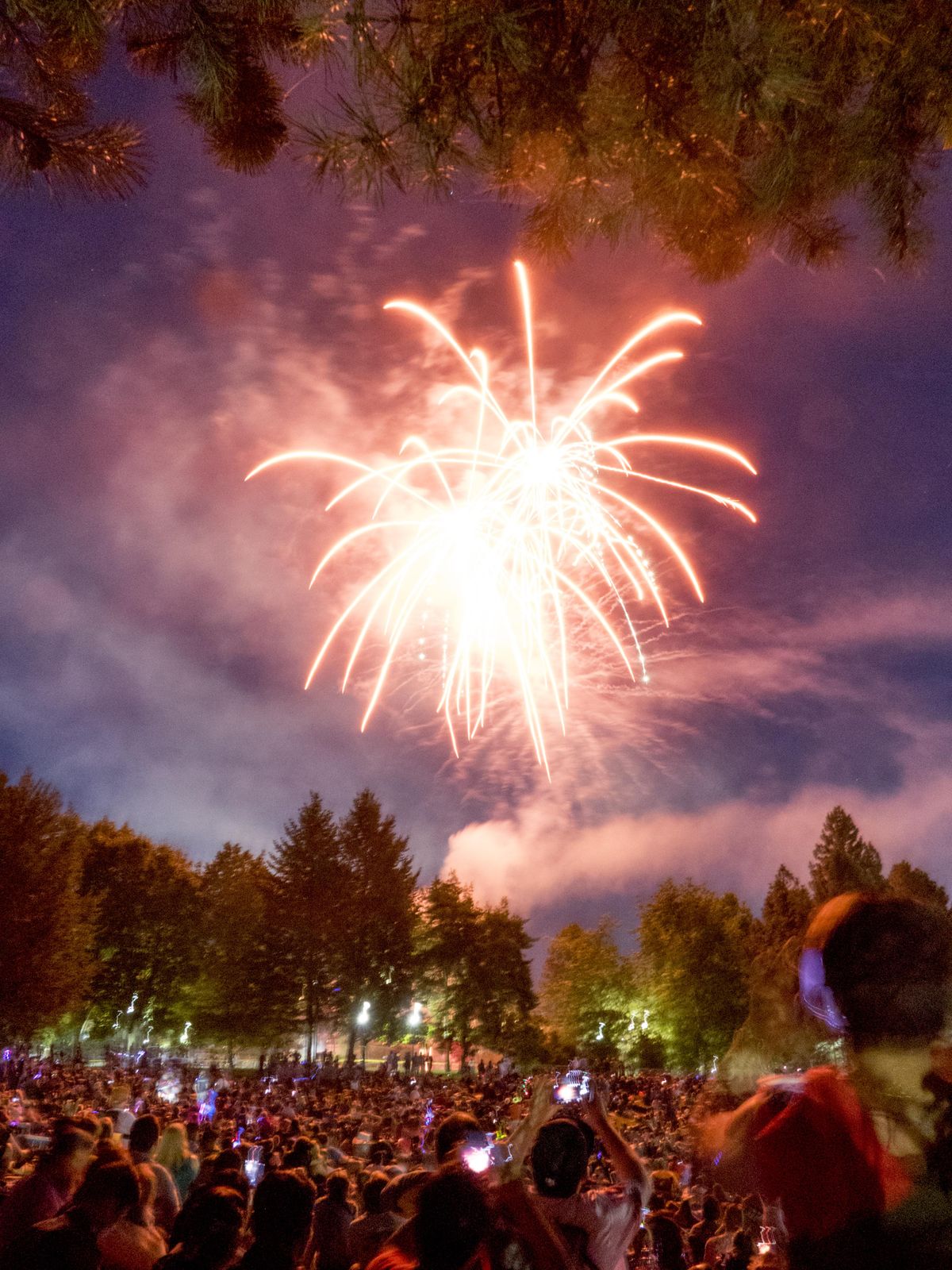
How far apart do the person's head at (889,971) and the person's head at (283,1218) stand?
7.89 ft

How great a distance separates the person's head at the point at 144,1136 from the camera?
7.21 meters

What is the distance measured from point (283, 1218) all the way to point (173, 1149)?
6.84 meters

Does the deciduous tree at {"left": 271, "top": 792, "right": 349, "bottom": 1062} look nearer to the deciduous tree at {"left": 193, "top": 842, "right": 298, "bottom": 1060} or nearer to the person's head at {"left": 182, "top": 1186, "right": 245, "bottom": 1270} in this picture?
the deciduous tree at {"left": 193, "top": 842, "right": 298, "bottom": 1060}

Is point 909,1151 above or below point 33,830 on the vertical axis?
below

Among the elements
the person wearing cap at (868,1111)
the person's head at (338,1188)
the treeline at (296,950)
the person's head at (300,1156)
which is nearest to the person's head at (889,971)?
the person wearing cap at (868,1111)

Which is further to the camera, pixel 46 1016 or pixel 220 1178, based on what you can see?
A: pixel 46 1016

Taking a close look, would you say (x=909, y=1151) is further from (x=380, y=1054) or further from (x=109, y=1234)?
(x=380, y=1054)

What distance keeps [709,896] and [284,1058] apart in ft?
124

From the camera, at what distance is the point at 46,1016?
3528 cm

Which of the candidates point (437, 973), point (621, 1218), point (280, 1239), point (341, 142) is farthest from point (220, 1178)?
point (437, 973)

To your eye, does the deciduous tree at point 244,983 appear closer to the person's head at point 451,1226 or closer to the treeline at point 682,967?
the treeline at point 682,967

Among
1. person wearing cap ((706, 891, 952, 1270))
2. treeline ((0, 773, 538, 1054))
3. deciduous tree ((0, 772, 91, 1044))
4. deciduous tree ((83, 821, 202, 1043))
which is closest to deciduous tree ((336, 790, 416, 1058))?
treeline ((0, 773, 538, 1054))

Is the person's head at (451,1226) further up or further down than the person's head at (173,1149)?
further up

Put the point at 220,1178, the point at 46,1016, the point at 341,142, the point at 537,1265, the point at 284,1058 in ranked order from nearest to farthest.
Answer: the point at 537,1265
the point at 341,142
the point at 220,1178
the point at 46,1016
the point at 284,1058
